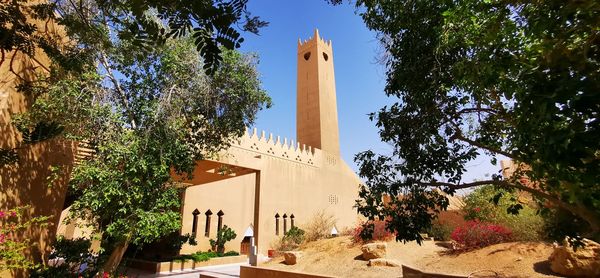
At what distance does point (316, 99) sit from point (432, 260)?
59.0ft

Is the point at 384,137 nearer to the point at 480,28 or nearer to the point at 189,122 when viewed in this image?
the point at 480,28

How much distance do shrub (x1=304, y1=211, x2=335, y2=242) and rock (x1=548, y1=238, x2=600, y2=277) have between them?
1117 cm

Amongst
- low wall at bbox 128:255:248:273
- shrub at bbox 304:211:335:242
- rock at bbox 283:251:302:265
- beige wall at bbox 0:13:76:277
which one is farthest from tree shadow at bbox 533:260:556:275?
low wall at bbox 128:255:248:273

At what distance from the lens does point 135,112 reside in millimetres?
8180

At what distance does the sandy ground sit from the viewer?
Result: 9.30m

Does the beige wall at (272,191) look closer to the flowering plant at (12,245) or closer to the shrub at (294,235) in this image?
the shrub at (294,235)

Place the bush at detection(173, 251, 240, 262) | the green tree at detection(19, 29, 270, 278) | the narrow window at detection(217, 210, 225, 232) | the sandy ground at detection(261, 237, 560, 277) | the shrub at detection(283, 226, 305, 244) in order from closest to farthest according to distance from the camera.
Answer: the green tree at detection(19, 29, 270, 278) < the sandy ground at detection(261, 237, 560, 277) < the bush at detection(173, 251, 240, 262) < the narrow window at detection(217, 210, 225, 232) < the shrub at detection(283, 226, 305, 244)

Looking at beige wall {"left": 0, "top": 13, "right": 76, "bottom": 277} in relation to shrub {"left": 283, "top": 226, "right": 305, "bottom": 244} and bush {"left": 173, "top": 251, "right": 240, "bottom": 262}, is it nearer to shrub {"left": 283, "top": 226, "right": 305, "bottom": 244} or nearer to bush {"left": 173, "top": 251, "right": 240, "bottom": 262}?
bush {"left": 173, "top": 251, "right": 240, "bottom": 262}

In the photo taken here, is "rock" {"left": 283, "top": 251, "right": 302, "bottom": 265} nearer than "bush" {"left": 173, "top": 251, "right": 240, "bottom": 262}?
Yes

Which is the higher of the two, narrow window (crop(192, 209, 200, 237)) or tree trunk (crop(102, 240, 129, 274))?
narrow window (crop(192, 209, 200, 237))

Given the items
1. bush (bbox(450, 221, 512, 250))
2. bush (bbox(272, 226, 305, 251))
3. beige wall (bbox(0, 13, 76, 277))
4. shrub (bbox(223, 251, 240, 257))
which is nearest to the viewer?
beige wall (bbox(0, 13, 76, 277))

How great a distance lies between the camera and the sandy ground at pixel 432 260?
9305 mm

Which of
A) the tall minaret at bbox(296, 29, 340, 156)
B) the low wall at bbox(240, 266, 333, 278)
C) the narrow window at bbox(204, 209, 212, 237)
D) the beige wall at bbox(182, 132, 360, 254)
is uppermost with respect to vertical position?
the tall minaret at bbox(296, 29, 340, 156)

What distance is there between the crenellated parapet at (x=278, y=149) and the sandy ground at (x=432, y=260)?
6.74 metres
